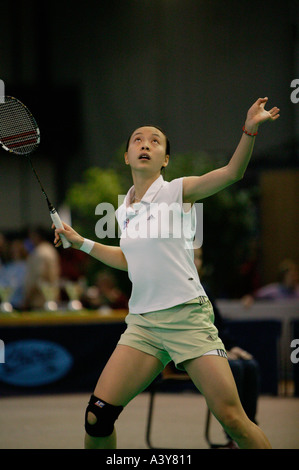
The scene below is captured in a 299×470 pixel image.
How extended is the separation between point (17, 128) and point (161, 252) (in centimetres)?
108

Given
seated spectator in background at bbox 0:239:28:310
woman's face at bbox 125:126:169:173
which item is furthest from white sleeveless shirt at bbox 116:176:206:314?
seated spectator in background at bbox 0:239:28:310

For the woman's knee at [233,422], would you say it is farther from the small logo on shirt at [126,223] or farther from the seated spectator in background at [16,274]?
the seated spectator in background at [16,274]

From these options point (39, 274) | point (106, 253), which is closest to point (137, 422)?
point (39, 274)

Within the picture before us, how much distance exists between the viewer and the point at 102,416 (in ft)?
10.3

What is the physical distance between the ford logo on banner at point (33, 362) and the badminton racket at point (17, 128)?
4028mm

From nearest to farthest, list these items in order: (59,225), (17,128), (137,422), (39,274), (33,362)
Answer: (59,225), (17,128), (137,422), (33,362), (39,274)

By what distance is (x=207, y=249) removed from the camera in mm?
10289

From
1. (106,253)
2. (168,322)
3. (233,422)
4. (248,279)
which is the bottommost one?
(233,422)

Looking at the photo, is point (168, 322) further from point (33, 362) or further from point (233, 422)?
point (33, 362)

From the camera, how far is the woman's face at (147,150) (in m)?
3.35

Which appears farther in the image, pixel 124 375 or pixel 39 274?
pixel 39 274

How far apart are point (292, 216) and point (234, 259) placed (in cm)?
245

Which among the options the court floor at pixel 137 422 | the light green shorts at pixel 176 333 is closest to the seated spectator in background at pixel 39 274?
the court floor at pixel 137 422
